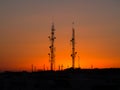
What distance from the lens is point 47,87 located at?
150 feet

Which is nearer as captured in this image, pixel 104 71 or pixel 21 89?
pixel 21 89

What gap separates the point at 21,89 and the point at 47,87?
425 centimetres

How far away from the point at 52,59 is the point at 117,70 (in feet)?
39.0

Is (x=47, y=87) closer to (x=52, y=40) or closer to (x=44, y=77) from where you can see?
(x=44, y=77)

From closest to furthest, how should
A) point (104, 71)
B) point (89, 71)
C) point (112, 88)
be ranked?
point (112, 88)
point (104, 71)
point (89, 71)

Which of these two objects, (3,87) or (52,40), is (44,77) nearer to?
(3,87)

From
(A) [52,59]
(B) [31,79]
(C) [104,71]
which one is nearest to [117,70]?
(C) [104,71]

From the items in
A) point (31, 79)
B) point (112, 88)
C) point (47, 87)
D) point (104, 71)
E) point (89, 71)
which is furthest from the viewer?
point (89, 71)

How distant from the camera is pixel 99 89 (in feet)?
145

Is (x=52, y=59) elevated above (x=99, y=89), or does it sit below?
above

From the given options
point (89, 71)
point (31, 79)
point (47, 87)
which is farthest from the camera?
point (89, 71)

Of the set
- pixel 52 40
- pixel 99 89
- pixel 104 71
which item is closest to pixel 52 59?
pixel 52 40

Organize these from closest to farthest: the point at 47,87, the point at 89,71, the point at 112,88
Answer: the point at 112,88 → the point at 47,87 → the point at 89,71

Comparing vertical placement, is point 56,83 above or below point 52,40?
below
